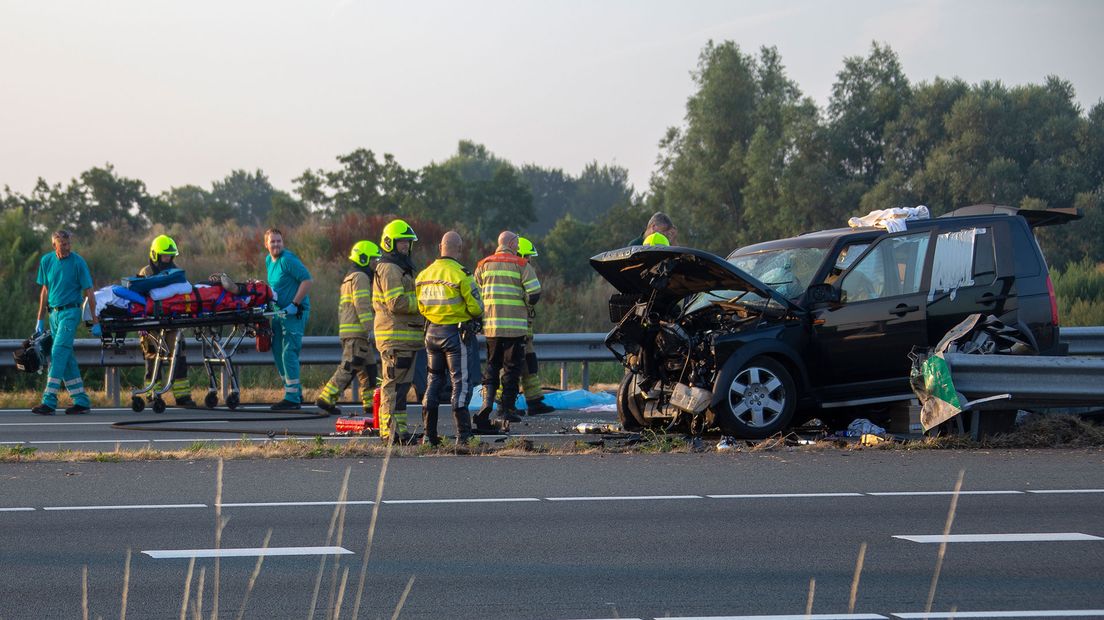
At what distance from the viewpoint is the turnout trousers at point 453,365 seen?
12.1m

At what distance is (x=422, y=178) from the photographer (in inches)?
1865

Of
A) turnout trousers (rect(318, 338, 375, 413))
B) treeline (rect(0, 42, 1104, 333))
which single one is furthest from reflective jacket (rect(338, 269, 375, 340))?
treeline (rect(0, 42, 1104, 333))

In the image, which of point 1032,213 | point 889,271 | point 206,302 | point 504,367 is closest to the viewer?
point 889,271

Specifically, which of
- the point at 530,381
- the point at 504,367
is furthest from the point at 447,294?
the point at 530,381

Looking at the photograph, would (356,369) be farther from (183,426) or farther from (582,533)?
(582,533)

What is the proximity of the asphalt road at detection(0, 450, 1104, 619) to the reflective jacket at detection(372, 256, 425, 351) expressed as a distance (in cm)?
173

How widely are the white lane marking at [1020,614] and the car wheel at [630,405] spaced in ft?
23.3

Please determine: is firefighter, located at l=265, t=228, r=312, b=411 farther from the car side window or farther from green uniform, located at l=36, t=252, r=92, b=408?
the car side window

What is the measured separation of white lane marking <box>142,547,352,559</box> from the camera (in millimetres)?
7066

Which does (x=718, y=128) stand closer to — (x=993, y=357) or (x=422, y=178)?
(x=422, y=178)

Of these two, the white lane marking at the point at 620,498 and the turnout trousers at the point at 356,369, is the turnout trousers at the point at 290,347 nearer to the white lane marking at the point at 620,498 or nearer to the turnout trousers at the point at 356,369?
the turnout trousers at the point at 356,369

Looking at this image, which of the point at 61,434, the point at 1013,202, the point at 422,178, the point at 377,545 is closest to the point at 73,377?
the point at 61,434

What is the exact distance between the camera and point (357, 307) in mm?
15398

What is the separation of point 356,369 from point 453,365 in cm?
395
